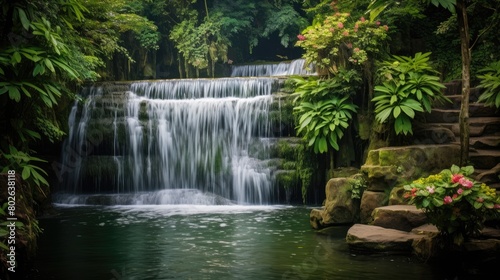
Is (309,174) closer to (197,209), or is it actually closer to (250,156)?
(250,156)

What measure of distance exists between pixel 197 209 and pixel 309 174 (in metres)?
3.38

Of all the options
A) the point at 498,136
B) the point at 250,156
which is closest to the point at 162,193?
the point at 250,156

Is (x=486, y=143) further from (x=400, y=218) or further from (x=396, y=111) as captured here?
(x=400, y=218)

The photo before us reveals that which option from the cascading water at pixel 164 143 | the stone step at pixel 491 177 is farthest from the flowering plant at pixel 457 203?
the cascading water at pixel 164 143

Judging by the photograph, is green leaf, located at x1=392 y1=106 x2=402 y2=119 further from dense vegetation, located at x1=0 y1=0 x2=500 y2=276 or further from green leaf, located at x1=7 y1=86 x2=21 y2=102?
green leaf, located at x1=7 y1=86 x2=21 y2=102

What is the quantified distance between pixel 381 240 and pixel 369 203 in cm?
221

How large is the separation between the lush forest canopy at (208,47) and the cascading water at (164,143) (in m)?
1.14

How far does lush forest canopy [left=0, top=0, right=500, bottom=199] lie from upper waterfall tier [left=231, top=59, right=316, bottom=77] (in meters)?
0.95

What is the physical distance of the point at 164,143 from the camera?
17031 millimetres

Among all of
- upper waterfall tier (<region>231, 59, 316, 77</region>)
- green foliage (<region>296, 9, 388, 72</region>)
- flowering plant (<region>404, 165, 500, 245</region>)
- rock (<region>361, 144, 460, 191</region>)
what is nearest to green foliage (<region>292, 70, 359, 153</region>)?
green foliage (<region>296, 9, 388, 72</region>)

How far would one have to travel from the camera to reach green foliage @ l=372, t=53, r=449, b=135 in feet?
37.7

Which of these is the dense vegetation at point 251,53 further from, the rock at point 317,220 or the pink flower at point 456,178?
the pink flower at point 456,178

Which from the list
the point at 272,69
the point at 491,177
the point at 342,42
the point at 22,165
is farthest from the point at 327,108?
the point at 272,69

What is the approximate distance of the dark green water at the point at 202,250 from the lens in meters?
7.29
